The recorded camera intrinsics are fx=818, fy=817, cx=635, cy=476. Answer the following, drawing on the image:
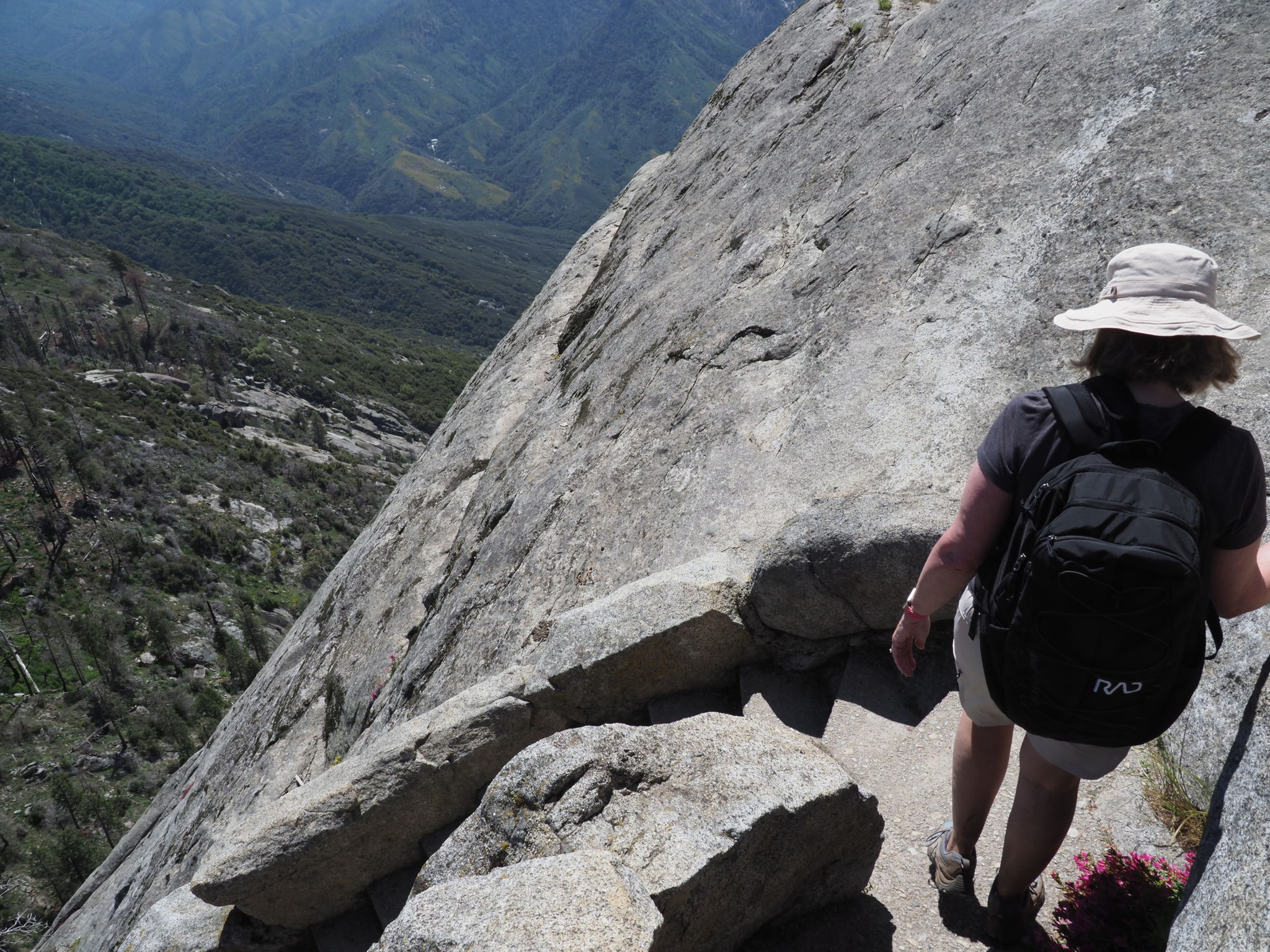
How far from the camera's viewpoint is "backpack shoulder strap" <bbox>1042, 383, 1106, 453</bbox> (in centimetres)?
354

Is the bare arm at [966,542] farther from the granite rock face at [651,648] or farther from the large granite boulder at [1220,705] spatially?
the granite rock face at [651,648]

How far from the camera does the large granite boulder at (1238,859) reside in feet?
10.9

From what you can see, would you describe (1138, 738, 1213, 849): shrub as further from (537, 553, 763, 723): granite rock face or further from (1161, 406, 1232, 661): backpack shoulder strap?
(537, 553, 763, 723): granite rock face

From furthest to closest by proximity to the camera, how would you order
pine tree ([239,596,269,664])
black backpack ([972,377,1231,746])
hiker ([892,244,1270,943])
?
pine tree ([239,596,269,664])
hiker ([892,244,1270,943])
black backpack ([972,377,1231,746])

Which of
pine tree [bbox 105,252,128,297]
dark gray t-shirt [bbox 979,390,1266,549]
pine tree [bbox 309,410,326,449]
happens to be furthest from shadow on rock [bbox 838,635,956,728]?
pine tree [bbox 105,252,128,297]

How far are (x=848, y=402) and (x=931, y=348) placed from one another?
3.46ft

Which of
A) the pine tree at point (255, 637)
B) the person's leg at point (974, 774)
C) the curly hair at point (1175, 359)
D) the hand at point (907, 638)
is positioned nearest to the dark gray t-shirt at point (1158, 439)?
the curly hair at point (1175, 359)

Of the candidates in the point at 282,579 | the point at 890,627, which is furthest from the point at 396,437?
the point at 890,627

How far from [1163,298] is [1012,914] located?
350cm

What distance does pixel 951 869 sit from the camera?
5184mm

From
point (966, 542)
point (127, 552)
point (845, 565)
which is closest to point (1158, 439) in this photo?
point (966, 542)

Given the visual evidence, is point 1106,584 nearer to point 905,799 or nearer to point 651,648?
point 905,799

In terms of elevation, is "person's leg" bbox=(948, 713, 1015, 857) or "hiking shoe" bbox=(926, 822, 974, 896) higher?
"person's leg" bbox=(948, 713, 1015, 857)

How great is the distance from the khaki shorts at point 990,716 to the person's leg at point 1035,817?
0.12 metres
